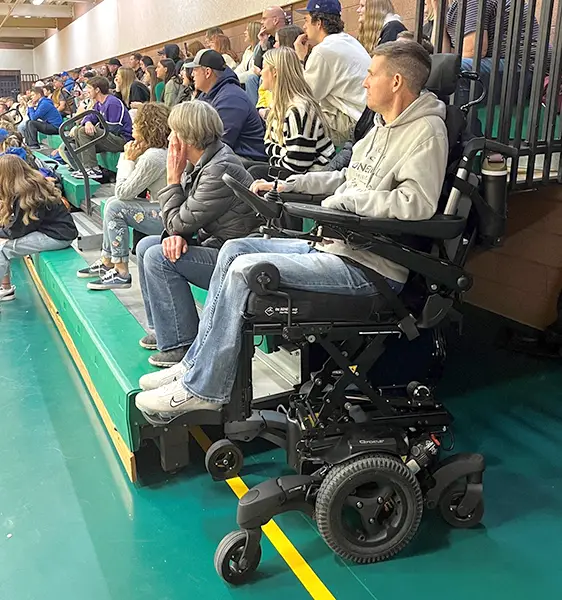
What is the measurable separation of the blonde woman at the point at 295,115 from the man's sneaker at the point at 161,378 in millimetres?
1132

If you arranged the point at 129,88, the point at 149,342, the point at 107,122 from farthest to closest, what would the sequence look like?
the point at 129,88 < the point at 107,122 < the point at 149,342

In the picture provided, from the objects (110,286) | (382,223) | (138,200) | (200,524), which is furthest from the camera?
(138,200)

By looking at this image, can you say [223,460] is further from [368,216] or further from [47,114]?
[47,114]

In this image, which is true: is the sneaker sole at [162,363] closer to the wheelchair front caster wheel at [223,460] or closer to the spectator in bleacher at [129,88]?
the wheelchair front caster wheel at [223,460]

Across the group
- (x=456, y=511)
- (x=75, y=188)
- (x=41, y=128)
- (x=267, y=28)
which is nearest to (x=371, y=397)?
(x=456, y=511)

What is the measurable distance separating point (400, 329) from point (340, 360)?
0.24 meters

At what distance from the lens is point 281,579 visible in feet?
7.05

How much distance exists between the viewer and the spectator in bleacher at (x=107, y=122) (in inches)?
261

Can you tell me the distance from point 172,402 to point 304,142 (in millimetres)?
1419

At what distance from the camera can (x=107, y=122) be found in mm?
6648

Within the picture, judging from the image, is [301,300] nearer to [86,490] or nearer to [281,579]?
[281,579]

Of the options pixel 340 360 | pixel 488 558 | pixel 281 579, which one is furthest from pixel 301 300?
pixel 488 558

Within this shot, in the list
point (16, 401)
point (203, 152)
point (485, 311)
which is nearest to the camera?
point (203, 152)

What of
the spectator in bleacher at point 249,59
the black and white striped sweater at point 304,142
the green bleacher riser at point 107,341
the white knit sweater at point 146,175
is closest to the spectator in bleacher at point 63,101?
the spectator in bleacher at point 249,59
